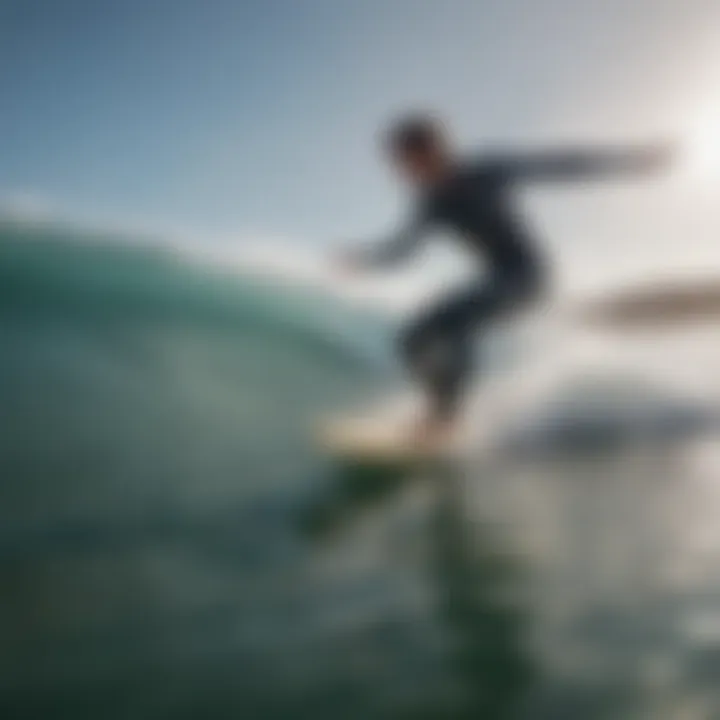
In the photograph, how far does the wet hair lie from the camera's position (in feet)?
6.29

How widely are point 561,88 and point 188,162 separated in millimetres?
684

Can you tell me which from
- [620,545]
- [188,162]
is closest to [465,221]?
[188,162]

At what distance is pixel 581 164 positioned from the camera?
75.9 inches

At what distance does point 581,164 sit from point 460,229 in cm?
24

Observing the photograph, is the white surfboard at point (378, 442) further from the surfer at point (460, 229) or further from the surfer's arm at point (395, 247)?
the surfer's arm at point (395, 247)

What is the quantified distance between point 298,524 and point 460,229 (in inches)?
23.5

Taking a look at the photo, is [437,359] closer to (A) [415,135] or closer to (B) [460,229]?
(B) [460,229]

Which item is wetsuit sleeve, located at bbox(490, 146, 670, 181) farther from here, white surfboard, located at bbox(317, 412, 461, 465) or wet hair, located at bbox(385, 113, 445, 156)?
white surfboard, located at bbox(317, 412, 461, 465)

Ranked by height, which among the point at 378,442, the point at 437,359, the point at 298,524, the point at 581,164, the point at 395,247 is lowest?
the point at 298,524

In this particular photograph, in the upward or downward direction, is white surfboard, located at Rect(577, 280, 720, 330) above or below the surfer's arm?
below

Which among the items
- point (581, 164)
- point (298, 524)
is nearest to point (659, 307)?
point (581, 164)

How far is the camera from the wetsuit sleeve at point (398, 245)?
1920 millimetres

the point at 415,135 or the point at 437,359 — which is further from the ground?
the point at 415,135

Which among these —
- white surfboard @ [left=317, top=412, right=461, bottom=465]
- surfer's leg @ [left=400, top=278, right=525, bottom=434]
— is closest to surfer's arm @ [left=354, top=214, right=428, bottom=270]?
surfer's leg @ [left=400, top=278, right=525, bottom=434]
